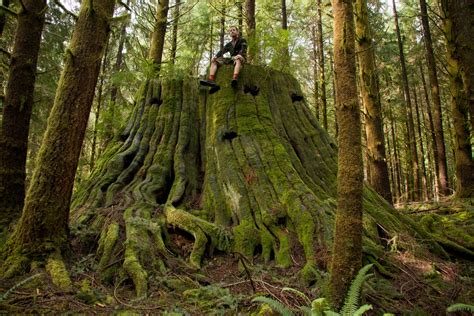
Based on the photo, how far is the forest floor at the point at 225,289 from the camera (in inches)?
122

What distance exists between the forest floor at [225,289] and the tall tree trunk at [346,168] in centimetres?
43

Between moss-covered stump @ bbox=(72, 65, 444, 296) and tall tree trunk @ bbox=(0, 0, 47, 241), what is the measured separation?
35.7 inches

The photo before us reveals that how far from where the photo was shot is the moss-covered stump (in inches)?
183

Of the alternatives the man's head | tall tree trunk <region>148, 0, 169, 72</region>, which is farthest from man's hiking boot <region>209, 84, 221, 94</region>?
tall tree trunk <region>148, 0, 169, 72</region>

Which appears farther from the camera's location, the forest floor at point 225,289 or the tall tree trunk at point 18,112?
the tall tree trunk at point 18,112

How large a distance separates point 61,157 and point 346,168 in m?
3.21

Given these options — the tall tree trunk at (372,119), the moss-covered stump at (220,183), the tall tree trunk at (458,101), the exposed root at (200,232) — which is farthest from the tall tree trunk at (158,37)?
the tall tree trunk at (458,101)

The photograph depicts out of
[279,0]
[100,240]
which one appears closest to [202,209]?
[100,240]

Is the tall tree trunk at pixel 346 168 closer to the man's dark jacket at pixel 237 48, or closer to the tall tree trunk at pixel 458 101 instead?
the man's dark jacket at pixel 237 48

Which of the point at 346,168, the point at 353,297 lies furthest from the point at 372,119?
the point at 353,297

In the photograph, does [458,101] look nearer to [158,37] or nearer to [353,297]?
[353,297]

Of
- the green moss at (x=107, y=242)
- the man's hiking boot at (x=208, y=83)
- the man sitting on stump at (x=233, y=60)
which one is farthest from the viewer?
the man's hiking boot at (x=208, y=83)

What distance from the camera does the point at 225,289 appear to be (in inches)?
143

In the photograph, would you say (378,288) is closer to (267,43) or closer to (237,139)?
(237,139)
